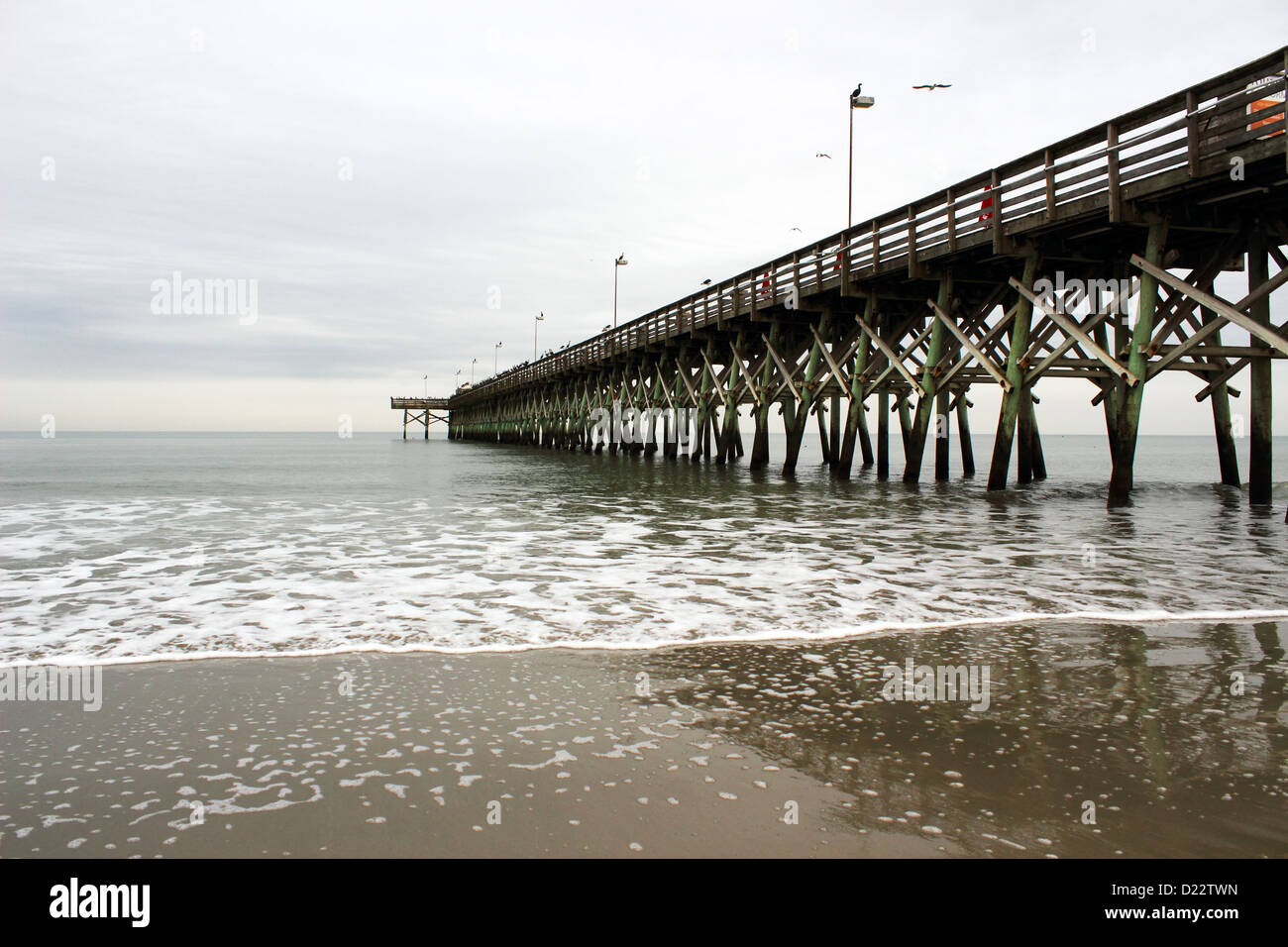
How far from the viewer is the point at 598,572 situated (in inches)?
337

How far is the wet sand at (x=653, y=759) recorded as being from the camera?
2857 millimetres

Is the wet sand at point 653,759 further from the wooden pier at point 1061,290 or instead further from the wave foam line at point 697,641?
the wooden pier at point 1061,290

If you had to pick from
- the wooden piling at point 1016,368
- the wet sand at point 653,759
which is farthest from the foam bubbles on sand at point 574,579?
the wooden piling at point 1016,368

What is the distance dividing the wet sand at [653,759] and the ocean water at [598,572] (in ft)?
3.01

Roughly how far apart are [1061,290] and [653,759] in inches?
674

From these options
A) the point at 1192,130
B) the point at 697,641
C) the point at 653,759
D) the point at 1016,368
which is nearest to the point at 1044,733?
the point at 653,759

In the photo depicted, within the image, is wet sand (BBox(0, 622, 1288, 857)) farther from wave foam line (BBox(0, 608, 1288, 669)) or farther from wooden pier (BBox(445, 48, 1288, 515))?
wooden pier (BBox(445, 48, 1288, 515))

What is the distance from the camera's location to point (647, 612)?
6.61 meters

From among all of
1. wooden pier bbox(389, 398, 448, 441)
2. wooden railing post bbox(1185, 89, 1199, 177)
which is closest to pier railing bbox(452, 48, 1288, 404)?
wooden railing post bbox(1185, 89, 1199, 177)

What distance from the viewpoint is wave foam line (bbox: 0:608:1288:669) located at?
5.31m

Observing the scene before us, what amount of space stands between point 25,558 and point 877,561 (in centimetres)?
959

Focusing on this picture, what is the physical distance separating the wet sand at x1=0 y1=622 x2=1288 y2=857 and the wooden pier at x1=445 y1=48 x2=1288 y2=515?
32.4 ft

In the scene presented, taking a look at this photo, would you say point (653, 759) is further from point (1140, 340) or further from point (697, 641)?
point (1140, 340)
